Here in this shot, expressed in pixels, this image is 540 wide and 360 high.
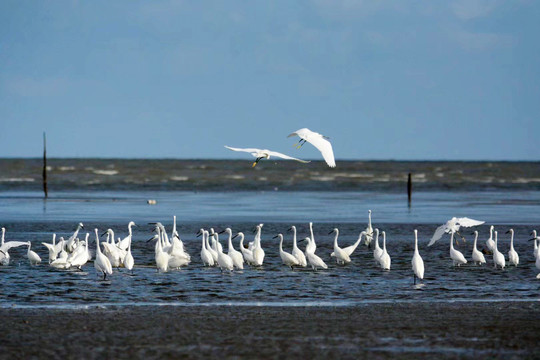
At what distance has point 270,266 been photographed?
23094mm

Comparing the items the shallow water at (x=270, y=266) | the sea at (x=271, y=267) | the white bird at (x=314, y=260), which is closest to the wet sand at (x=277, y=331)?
the sea at (x=271, y=267)

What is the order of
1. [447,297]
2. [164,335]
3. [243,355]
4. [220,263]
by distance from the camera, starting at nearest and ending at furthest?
[243,355] → [164,335] → [447,297] → [220,263]

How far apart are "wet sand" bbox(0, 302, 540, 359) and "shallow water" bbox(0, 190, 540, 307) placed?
1.29 m

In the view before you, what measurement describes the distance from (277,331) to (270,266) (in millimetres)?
8978

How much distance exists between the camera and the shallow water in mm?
18172

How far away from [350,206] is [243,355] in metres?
36.0

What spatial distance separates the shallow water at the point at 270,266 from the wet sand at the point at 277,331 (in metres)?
1.29

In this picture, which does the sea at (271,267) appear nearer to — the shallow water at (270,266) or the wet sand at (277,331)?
the shallow water at (270,266)

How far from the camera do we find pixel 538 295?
1828 cm

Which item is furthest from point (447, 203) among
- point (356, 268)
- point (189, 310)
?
point (189, 310)

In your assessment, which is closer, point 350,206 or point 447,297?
point 447,297

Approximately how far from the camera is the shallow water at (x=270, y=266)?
1817 cm

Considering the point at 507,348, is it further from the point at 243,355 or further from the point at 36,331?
the point at 36,331

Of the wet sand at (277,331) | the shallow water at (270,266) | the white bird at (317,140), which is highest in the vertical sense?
the white bird at (317,140)
